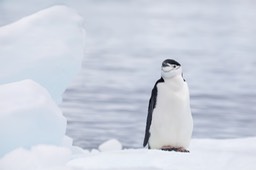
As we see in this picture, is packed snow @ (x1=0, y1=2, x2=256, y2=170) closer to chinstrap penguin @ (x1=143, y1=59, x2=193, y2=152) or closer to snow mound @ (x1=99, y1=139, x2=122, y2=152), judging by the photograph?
chinstrap penguin @ (x1=143, y1=59, x2=193, y2=152)

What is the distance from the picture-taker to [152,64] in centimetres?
516

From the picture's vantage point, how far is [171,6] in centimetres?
498

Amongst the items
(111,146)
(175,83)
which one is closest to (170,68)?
(175,83)

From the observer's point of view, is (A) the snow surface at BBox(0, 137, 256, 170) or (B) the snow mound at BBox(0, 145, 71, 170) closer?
(A) the snow surface at BBox(0, 137, 256, 170)

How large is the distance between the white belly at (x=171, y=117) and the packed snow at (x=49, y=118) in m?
0.11

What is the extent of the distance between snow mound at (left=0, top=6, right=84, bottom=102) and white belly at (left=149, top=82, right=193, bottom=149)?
2.33 feet

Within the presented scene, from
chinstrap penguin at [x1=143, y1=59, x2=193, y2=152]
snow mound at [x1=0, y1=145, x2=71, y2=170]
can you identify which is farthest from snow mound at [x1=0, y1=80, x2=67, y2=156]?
chinstrap penguin at [x1=143, y1=59, x2=193, y2=152]

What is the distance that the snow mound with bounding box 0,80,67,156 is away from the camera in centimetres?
358

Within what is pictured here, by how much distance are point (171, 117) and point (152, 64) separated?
1.78 m

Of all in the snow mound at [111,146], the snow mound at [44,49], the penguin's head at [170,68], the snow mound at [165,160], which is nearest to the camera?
the snow mound at [165,160]

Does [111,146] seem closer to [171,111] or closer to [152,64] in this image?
[152,64]

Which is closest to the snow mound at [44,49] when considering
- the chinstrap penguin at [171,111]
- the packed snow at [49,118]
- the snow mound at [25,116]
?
the packed snow at [49,118]

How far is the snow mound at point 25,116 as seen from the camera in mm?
3578

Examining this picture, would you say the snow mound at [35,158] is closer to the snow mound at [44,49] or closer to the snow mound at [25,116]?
the snow mound at [25,116]
